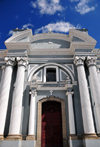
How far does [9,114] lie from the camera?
9.56m

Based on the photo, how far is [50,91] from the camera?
10.6 meters

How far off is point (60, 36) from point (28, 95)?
632 cm

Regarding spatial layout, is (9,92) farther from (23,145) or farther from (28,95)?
(23,145)

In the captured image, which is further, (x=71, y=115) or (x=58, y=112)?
(x=58, y=112)

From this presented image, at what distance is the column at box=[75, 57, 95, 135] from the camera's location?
8622 millimetres

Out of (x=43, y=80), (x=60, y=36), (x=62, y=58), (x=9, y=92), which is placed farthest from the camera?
(x=60, y=36)

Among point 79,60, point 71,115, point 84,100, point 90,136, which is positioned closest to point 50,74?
point 79,60

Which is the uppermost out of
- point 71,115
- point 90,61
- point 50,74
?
point 90,61

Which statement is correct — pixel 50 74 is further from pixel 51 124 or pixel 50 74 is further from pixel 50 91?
pixel 51 124

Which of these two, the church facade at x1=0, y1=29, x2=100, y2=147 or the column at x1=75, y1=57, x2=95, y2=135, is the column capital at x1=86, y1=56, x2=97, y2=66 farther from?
the column at x1=75, y1=57, x2=95, y2=135

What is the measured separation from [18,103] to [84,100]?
4493 mm

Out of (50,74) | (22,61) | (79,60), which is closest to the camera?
(22,61)

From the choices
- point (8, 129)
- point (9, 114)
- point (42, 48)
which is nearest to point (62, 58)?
point (42, 48)

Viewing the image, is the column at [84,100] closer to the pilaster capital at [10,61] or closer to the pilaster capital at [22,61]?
the pilaster capital at [22,61]
